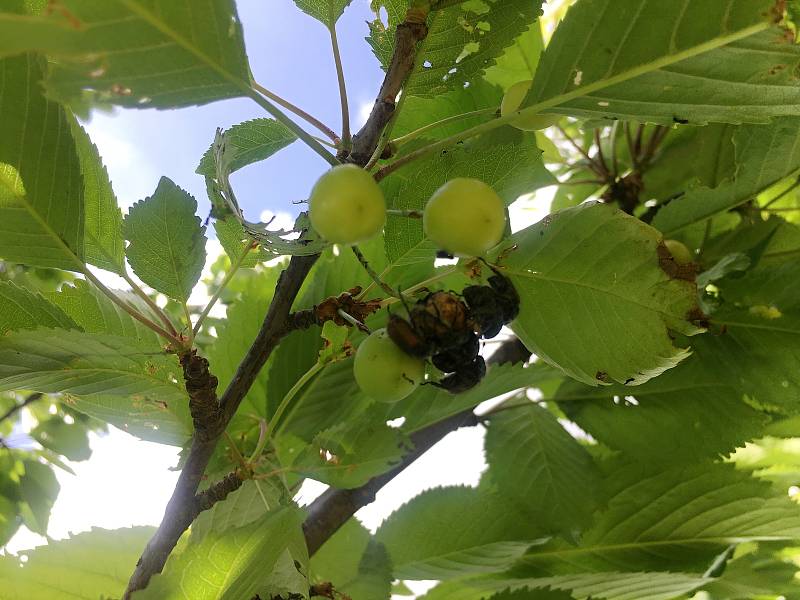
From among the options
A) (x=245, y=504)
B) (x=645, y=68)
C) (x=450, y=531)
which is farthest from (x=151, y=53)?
(x=450, y=531)

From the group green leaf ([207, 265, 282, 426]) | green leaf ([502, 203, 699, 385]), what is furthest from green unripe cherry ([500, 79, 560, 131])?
green leaf ([207, 265, 282, 426])

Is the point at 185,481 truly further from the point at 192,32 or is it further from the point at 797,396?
the point at 797,396

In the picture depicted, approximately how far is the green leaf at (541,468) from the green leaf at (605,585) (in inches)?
6.8

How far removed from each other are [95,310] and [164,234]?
0.41m

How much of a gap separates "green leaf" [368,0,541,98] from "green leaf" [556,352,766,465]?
1049 mm

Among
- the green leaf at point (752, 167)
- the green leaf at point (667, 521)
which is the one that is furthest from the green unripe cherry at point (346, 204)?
the green leaf at point (667, 521)

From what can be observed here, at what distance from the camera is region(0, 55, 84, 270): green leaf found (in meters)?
0.90

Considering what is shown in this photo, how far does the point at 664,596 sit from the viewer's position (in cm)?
131

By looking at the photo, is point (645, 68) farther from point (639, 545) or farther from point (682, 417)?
point (639, 545)

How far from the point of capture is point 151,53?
2.56ft

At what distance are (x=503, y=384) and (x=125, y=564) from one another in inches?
36.5

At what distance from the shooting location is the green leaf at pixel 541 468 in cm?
176

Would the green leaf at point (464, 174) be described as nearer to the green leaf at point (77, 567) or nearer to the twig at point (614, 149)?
the green leaf at point (77, 567)

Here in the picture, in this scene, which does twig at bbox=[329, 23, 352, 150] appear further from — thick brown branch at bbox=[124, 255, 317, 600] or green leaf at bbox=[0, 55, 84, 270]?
green leaf at bbox=[0, 55, 84, 270]
